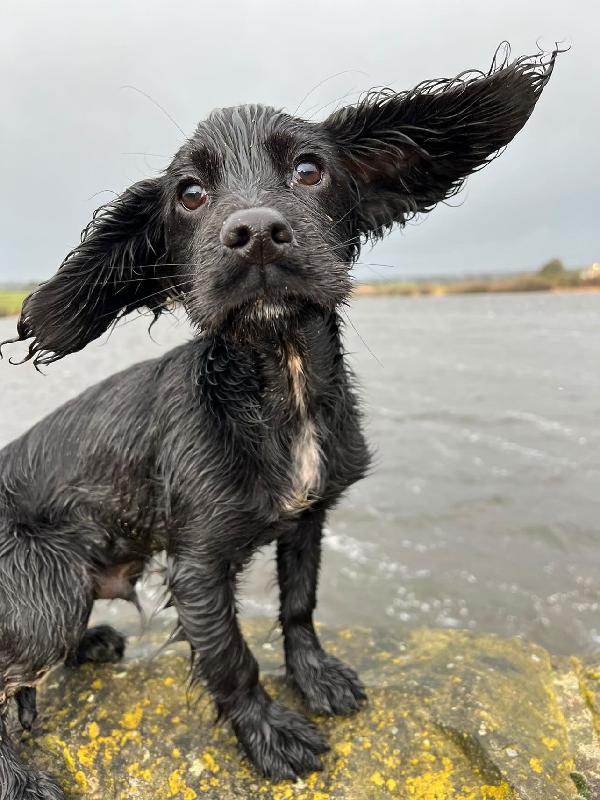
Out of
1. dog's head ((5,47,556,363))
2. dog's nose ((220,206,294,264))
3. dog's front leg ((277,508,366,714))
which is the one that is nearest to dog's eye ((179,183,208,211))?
dog's head ((5,47,556,363))

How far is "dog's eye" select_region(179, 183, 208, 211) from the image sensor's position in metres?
2.76

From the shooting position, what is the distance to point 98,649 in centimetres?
373

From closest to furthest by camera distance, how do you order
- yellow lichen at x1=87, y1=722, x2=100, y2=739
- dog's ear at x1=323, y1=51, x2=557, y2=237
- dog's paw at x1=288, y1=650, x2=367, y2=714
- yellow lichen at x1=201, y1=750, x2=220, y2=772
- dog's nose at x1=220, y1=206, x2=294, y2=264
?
dog's nose at x1=220, y1=206, x2=294, y2=264, dog's ear at x1=323, y1=51, x2=557, y2=237, yellow lichen at x1=201, y1=750, x2=220, y2=772, yellow lichen at x1=87, y1=722, x2=100, y2=739, dog's paw at x1=288, y1=650, x2=367, y2=714

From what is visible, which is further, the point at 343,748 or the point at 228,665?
the point at 343,748

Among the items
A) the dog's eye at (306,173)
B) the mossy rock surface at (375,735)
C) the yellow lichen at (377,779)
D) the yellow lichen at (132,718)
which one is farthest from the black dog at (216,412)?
the yellow lichen at (132,718)

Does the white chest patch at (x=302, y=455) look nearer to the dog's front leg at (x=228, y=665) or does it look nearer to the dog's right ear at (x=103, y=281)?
the dog's front leg at (x=228, y=665)

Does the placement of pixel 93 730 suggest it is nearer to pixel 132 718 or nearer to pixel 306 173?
pixel 132 718

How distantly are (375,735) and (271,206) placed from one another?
268 centimetres

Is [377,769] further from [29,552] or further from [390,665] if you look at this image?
[29,552]

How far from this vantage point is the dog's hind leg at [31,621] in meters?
2.88

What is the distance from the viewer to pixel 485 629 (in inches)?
237

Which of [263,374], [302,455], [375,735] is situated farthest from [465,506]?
[263,374]

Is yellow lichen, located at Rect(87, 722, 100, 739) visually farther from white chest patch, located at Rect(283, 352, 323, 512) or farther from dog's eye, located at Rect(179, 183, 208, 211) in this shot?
dog's eye, located at Rect(179, 183, 208, 211)

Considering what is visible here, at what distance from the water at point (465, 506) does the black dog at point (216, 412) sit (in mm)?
379
